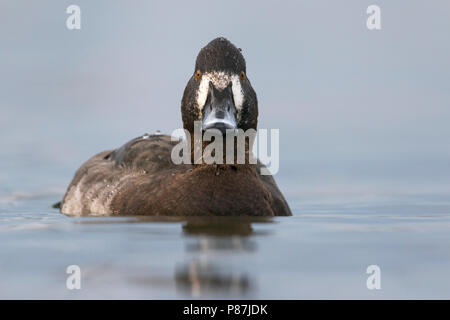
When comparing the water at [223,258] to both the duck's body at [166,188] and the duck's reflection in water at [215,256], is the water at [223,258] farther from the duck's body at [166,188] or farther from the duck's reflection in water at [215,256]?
the duck's body at [166,188]

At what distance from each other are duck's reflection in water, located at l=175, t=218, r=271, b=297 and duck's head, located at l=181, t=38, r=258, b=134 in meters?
1.23

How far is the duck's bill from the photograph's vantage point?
317 inches

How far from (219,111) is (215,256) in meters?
2.75

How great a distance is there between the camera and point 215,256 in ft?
19.1

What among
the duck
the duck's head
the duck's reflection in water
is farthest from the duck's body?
the duck's head

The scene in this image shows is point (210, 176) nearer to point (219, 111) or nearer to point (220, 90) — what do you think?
point (219, 111)

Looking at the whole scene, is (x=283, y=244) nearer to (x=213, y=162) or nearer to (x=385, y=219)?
(x=213, y=162)

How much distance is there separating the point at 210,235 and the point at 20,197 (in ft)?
26.4

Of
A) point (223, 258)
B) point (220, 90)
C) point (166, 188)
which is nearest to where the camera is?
point (223, 258)

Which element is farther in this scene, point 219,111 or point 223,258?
point 219,111

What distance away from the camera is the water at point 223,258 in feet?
16.0

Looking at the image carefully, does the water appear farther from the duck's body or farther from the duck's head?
the duck's head

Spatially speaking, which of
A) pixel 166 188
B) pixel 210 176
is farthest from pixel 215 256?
pixel 166 188

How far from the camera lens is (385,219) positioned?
9344 millimetres
